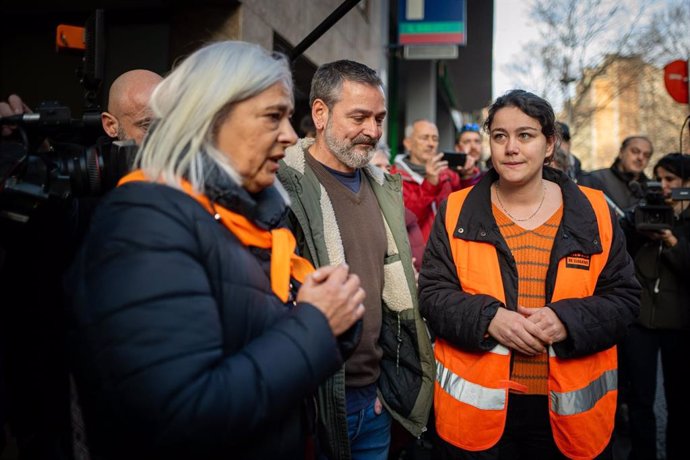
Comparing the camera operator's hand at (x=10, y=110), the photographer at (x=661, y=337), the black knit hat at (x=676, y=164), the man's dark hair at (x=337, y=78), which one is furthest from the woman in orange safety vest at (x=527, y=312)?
the black knit hat at (x=676, y=164)

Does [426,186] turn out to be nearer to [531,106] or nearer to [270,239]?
[531,106]

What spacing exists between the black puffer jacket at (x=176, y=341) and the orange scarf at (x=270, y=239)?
49 millimetres

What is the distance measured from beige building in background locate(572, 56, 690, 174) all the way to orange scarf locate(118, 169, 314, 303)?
4.40 metres

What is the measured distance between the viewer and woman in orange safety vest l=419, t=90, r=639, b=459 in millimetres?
2283

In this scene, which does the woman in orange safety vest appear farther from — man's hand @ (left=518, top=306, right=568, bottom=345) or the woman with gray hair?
the woman with gray hair

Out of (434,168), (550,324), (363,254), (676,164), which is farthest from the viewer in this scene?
(676,164)

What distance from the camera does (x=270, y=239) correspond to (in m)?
1.58

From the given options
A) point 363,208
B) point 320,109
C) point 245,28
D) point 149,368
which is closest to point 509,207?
point 363,208

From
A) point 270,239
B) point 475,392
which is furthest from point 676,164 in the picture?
point 270,239

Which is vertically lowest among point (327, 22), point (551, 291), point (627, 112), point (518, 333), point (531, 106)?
point (518, 333)

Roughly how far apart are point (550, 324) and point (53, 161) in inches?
72.3

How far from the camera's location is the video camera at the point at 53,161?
1519 mm

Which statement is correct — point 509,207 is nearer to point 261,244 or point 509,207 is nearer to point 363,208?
point 363,208

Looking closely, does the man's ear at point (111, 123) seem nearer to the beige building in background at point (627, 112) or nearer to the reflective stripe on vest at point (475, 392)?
the reflective stripe on vest at point (475, 392)
